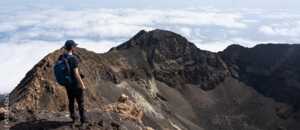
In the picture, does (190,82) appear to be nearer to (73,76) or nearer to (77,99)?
(77,99)

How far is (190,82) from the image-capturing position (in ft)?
562

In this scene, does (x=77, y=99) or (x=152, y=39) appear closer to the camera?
(x=77, y=99)

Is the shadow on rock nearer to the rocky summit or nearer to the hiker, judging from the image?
the hiker

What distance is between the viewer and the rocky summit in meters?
127

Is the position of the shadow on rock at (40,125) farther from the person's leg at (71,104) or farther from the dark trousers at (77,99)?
the dark trousers at (77,99)

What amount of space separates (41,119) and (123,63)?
12132 centimetres

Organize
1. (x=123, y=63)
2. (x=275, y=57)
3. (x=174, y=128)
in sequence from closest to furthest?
(x=174, y=128), (x=123, y=63), (x=275, y=57)

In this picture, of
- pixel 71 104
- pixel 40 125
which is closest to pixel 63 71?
pixel 71 104

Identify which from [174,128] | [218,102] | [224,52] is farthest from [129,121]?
[224,52]

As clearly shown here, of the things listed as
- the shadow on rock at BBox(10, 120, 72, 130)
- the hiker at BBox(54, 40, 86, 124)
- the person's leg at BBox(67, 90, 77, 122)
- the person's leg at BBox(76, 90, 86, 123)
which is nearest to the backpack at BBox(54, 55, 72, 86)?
the hiker at BBox(54, 40, 86, 124)

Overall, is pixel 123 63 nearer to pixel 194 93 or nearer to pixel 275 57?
pixel 194 93

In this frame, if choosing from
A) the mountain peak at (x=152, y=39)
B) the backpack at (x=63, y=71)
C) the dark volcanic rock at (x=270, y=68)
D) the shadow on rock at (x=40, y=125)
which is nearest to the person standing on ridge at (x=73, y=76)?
the backpack at (x=63, y=71)

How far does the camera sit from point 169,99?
154m

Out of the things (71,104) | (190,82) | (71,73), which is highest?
(71,73)
